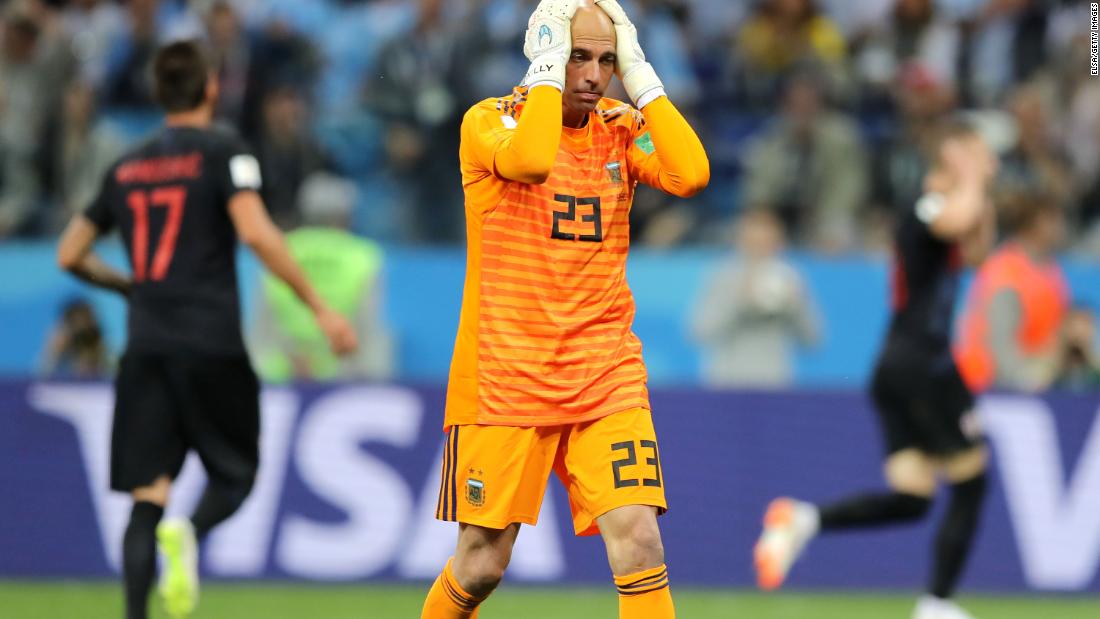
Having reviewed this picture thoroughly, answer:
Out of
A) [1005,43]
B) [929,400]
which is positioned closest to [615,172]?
[929,400]

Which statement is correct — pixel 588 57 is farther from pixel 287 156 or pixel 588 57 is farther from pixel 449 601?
pixel 287 156

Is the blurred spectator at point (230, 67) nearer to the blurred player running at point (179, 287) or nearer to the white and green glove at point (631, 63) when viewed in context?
the blurred player running at point (179, 287)

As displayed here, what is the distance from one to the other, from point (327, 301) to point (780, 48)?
428cm

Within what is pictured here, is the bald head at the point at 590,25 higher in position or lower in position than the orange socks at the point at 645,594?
higher

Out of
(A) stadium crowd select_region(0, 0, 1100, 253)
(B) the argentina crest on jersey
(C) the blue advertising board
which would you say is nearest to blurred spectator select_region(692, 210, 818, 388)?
(A) stadium crowd select_region(0, 0, 1100, 253)

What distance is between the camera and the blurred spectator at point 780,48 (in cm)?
1399

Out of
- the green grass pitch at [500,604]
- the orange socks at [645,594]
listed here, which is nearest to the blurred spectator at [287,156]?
the green grass pitch at [500,604]

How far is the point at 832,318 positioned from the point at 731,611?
3.61m

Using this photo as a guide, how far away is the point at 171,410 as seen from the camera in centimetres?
733

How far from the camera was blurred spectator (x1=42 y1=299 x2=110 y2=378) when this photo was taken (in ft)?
39.5

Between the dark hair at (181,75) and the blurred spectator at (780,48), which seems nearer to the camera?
Answer: the dark hair at (181,75)

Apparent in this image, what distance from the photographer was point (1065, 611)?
32.8ft

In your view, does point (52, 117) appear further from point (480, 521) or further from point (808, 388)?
point (480, 521)

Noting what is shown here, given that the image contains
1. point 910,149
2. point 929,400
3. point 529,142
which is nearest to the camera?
point 529,142
